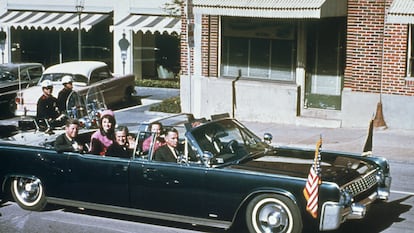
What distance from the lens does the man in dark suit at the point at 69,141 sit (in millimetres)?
10758

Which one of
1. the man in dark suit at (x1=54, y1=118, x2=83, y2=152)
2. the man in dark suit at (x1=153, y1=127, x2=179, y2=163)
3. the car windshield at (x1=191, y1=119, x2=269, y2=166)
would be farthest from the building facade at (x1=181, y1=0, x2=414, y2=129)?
the man in dark suit at (x1=153, y1=127, x2=179, y2=163)

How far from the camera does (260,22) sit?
21.0m

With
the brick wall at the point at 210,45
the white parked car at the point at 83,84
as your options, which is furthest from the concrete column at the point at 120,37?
the brick wall at the point at 210,45

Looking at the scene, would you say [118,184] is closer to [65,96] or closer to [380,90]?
[65,96]

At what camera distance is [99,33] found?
29.4 meters

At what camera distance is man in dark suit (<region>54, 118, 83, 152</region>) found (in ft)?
35.3

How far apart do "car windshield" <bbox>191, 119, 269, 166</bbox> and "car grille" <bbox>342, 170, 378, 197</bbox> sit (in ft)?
4.92

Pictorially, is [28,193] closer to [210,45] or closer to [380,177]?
[380,177]

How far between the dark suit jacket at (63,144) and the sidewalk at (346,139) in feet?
23.6

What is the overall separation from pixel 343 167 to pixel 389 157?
5941mm

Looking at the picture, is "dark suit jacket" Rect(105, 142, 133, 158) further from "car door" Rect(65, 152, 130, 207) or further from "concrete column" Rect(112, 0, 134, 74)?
"concrete column" Rect(112, 0, 134, 74)

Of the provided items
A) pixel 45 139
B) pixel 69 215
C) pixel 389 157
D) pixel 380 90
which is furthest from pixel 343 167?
pixel 380 90

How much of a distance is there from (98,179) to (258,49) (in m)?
11.5

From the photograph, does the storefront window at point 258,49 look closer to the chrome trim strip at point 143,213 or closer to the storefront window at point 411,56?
the storefront window at point 411,56
